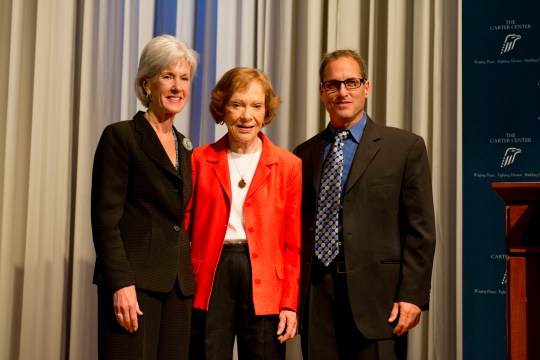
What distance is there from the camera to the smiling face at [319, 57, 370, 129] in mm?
2637

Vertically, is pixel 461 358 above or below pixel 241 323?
below

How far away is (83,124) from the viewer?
13.2ft

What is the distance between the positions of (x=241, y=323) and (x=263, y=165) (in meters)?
0.57

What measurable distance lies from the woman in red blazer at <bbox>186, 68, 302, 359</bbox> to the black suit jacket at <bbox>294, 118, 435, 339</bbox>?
0.13 meters

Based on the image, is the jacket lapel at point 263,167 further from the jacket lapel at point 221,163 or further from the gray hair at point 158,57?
the gray hair at point 158,57

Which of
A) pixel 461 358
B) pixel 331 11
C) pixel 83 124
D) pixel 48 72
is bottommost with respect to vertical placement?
pixel 461 358

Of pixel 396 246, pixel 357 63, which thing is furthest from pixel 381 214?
pixel 357 63

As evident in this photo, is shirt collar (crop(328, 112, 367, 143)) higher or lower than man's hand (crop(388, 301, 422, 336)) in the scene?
higher

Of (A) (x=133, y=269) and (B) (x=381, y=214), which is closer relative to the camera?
(A) (x=133, y=269)

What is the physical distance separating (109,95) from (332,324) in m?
2.27

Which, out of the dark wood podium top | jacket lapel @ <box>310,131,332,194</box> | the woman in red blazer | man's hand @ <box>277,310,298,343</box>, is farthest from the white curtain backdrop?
the dark wood podium top

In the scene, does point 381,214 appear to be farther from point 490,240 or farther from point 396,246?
point 490,240

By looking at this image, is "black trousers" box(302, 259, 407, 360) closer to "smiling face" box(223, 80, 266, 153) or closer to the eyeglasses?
"smiling face" box(223, 80, 266, 153)

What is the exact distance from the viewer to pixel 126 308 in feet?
7.28
